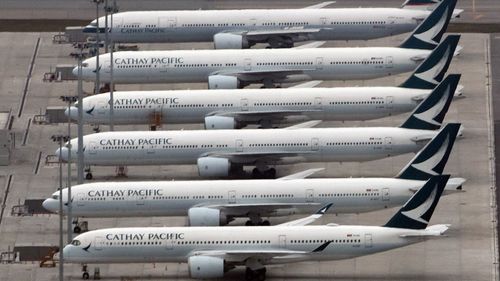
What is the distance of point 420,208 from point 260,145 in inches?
922

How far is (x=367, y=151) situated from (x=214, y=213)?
15926 mm


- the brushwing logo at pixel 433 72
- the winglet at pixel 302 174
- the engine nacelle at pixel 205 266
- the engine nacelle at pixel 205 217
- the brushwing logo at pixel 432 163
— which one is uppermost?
the brushwing logo at pixel 433 72

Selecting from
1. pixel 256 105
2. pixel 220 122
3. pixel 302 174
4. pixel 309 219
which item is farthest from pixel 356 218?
pixel 256 105

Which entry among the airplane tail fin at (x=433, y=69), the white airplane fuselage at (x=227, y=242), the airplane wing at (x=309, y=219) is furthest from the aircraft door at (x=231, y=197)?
the airplane tail fin at (x=433, y=69)

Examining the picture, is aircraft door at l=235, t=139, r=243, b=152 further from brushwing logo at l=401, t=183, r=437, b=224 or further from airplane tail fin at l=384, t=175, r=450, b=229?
brushwing logo at l=401, t=183, r=437, b=224

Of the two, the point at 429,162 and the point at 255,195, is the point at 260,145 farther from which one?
the point at 429,162

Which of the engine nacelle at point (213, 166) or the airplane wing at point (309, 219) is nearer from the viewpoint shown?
the airplane wing at point (309, 219)

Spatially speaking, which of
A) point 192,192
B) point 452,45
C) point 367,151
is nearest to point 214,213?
point 192,192

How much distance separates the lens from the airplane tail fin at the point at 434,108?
18150 centimetres

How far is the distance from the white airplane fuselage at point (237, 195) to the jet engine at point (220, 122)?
17413 millimetres

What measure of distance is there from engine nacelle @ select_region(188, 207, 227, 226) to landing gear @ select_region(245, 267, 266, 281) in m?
7.62

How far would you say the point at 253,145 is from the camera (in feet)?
596

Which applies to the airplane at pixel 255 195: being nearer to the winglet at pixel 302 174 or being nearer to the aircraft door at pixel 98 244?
the winglet at pixel 302 174

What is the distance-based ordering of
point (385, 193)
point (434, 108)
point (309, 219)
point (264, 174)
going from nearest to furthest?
point (309, 219) < point (385, 193) < point (434, 108) < point (264, 174)
